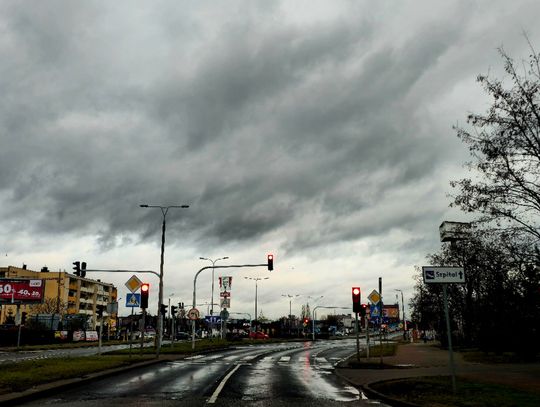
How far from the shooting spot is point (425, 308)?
49.6 m

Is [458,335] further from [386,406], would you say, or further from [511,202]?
[386,406]

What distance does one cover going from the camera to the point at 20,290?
63156 millimetres

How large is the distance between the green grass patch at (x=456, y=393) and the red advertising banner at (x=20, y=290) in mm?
58202

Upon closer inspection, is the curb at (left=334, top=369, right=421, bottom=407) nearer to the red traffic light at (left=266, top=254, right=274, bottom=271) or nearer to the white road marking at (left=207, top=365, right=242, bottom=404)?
the white road marking at (left=207, top=365, right=242, bottom=404)

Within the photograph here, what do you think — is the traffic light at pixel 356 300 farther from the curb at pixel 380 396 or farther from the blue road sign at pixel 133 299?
the blue road sign at pixel 133 299

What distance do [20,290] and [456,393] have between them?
61939 millimetres

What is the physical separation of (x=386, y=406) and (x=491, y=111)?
948 centimetres

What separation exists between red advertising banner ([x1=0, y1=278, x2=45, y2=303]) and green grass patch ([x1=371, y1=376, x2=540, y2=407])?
5820 cm

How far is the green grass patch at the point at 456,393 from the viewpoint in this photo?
10797 mm

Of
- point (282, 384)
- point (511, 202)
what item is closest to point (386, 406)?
point (282, 384)

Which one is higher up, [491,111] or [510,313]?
[491,111]

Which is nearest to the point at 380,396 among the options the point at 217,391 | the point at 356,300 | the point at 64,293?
the point at 217,391

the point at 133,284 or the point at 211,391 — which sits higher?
the point at 133,284

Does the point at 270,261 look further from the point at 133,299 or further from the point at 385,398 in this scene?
the point at 385,398
